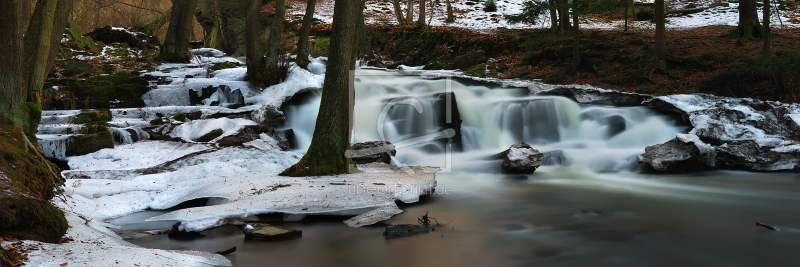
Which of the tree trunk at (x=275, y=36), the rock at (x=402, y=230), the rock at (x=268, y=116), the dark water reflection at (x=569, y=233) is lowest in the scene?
the dark water reflection at (x=569, y=233)

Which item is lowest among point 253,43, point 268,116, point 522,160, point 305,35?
point 522,160

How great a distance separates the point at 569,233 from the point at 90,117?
1053cm

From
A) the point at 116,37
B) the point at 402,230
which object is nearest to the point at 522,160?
the point at 402,230

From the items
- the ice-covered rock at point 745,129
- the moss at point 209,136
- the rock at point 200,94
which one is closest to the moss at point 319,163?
the moss at point 209,136

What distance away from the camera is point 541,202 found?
7.31 metres

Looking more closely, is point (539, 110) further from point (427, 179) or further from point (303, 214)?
point (303, 214)

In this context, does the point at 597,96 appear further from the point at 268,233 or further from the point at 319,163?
the point at 268,233

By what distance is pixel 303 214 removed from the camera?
5.92m

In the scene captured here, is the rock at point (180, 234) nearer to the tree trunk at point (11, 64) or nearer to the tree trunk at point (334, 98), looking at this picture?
the tree trunk at point (11, 64)

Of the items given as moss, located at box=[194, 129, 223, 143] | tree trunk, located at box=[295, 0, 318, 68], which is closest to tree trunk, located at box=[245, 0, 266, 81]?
tree trunk, located at box=[295, 0, 318, 68]

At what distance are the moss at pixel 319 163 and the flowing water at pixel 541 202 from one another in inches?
67.8

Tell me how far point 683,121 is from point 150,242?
1125 centimetres

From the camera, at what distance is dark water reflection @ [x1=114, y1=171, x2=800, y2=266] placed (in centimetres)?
479

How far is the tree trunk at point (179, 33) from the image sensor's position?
56.0 ft
